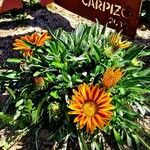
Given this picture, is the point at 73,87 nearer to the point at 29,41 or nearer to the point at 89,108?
the point at 89,108

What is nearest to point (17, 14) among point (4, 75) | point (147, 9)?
point (147, 9)

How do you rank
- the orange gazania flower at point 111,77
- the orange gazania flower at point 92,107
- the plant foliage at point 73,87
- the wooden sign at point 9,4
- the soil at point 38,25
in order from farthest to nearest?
the soil at point 38,25 < the wooden sign at point 9,4 < the plant foliage at point 73,87 < the orange gazania flower at point 111,77 < the orange gazania flower at point 92,107

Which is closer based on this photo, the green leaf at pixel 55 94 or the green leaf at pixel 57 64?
the green leaf at pixel 55 94

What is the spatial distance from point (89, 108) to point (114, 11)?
147cm

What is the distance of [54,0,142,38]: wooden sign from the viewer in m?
4.39

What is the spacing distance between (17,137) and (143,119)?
3.57 feet

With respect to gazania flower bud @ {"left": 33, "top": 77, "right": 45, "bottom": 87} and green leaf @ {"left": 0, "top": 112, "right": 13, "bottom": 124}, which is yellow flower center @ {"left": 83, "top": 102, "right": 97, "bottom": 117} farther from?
green leaf @ {"left": 0, "top": 112, "right": 13, "bottom": 124}

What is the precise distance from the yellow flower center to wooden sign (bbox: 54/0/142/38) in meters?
1.28

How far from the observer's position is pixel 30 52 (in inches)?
155

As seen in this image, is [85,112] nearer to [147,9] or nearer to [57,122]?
[57,122]

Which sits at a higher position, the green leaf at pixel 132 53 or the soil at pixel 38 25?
the green leaf at pixel 132 53

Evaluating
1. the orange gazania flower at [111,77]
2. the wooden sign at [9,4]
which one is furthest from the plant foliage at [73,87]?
the wooden sign at [9,4]

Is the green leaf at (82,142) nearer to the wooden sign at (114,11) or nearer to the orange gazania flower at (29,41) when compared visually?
the orange gazania flower at (29,41)

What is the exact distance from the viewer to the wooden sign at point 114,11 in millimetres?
4387
